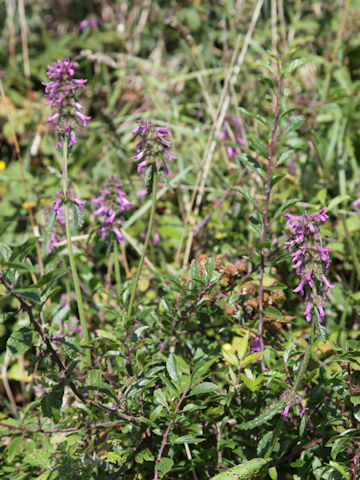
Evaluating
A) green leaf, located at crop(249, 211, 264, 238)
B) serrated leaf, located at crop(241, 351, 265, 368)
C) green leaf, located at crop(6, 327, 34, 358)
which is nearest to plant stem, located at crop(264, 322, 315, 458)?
serrated leaf, located at crop(241, 351, 265, 368)

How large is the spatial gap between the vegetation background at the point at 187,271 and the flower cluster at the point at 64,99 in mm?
361

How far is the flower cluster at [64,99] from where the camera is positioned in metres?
1.54

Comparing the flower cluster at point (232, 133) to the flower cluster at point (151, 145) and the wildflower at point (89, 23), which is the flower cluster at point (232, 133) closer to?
the flower cluster at point (151, 145)

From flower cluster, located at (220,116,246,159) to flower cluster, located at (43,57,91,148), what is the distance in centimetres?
149

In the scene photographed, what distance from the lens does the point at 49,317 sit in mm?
1998

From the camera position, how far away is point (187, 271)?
2.15 metres

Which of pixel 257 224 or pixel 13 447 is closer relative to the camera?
pixel 13 447

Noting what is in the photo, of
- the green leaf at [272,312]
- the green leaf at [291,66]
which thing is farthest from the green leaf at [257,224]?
the green leaf at [291,66]

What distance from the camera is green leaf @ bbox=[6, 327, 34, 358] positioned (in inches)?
51.9

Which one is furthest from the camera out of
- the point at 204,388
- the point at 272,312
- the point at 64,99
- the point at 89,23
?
the point at 89,23

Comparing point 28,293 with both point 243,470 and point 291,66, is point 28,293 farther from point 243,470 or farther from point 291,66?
point 291,66

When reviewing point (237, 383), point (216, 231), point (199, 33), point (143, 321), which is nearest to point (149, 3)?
point (199, 33)

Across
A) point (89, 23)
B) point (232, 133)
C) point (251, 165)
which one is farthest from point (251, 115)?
point (89, 23)

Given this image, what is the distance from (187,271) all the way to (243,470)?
89 centimetres
